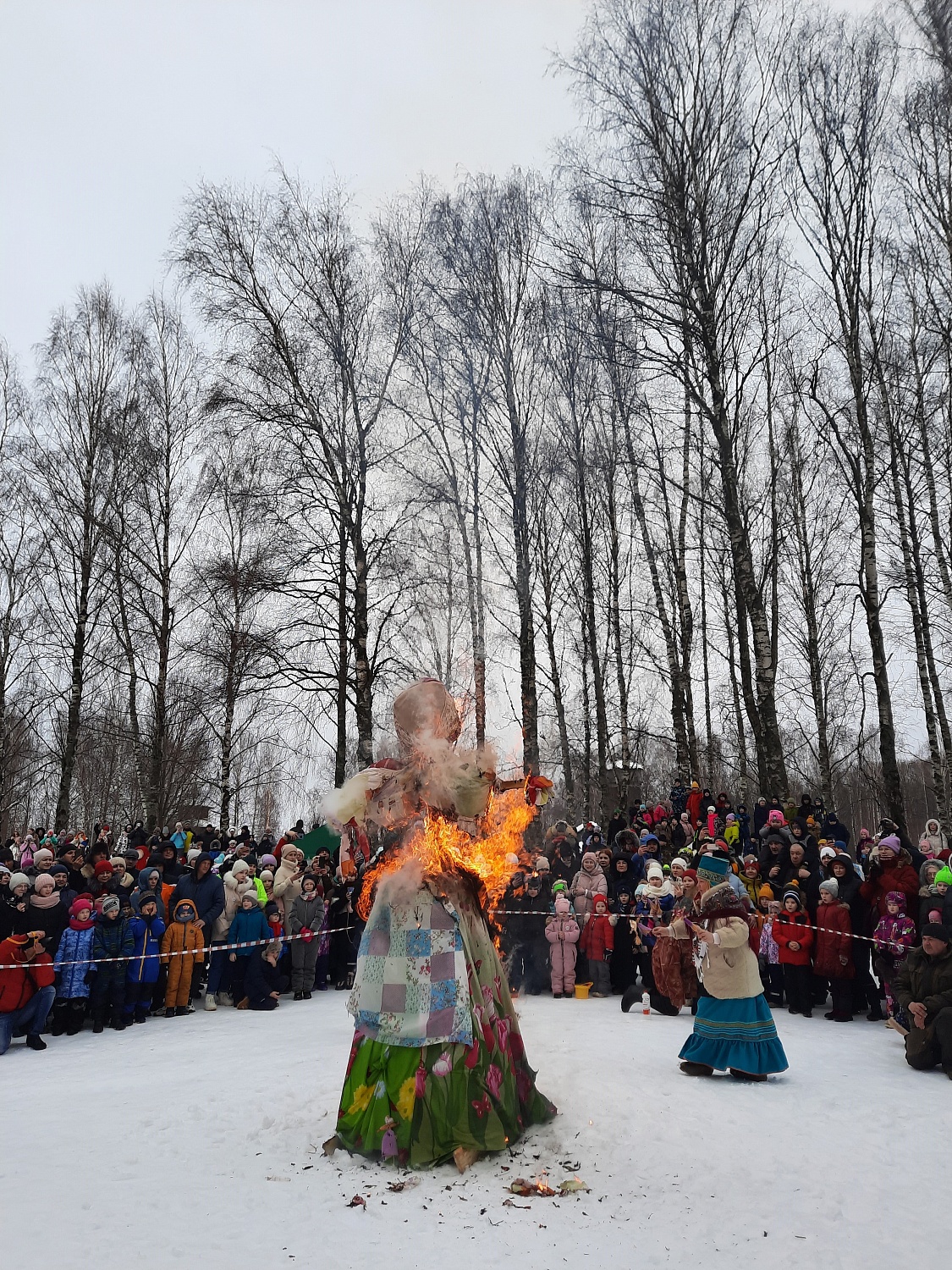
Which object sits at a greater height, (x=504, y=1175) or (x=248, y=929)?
(x=248, y=929)

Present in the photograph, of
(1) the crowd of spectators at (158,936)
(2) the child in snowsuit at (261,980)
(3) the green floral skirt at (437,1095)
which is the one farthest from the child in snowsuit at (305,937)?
(3) the green floral skirt at (437,1095)

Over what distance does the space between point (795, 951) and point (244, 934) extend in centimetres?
664

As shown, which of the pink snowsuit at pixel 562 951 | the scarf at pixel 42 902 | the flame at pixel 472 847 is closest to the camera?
the flame at pixel 472 847

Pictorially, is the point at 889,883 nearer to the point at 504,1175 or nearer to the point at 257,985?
the point at 504,1175

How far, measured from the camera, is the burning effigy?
4.59m

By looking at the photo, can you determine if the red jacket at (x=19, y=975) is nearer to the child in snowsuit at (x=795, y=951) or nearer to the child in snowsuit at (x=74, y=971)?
the child in snowsuit at (x=74, y=971)

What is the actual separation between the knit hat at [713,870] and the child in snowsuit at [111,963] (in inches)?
248

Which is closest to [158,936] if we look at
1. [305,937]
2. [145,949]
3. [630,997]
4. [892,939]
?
[145,949]

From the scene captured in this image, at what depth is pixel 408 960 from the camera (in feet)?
15.6

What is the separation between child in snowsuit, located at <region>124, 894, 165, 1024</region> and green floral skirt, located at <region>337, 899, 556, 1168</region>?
5846 mm

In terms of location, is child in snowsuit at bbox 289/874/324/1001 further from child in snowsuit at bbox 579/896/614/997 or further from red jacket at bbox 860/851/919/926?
red jacket at bbox 860/851/919/926

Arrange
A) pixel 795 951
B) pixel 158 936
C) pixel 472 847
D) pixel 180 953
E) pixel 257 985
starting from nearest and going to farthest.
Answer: pixel 472 847 < pixel 795 951 < pixel 158 936 < pixel 180 953 < pixel 257 985

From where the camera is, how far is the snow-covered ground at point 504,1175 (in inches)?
148

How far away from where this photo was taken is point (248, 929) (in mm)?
10812
